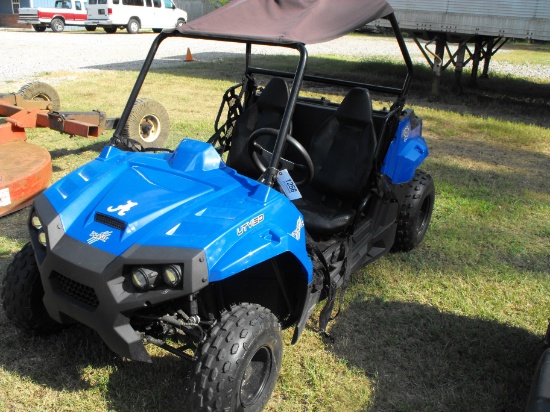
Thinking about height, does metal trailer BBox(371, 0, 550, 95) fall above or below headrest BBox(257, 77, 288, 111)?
above

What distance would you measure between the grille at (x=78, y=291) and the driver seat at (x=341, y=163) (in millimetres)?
1429

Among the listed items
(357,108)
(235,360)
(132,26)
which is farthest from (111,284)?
(132,26)

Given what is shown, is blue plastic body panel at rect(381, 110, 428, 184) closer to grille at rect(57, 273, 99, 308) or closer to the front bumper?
the front bumper

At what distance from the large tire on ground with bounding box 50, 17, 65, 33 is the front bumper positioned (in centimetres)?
2567

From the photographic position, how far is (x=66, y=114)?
5352mm

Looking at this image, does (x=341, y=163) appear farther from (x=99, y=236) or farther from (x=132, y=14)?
(x=132, y=14)

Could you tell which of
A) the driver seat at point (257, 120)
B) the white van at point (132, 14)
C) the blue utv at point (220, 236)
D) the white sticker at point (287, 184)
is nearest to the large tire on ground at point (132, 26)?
the white van at point (132, 14)

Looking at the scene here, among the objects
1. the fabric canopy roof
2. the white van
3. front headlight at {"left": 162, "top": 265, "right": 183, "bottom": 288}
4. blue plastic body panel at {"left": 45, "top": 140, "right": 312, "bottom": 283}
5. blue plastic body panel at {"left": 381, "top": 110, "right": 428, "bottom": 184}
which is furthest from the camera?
the white van

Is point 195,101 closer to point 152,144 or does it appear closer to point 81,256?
point 152,144

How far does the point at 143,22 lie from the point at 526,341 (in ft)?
81.1

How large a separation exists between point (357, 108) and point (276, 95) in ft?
1.86

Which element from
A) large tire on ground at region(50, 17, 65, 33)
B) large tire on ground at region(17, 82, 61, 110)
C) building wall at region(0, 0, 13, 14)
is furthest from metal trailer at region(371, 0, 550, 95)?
building wall at region(0, 0, 13, 14)

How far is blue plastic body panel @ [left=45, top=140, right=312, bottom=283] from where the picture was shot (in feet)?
7.04

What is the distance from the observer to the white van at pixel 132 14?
23.5m
